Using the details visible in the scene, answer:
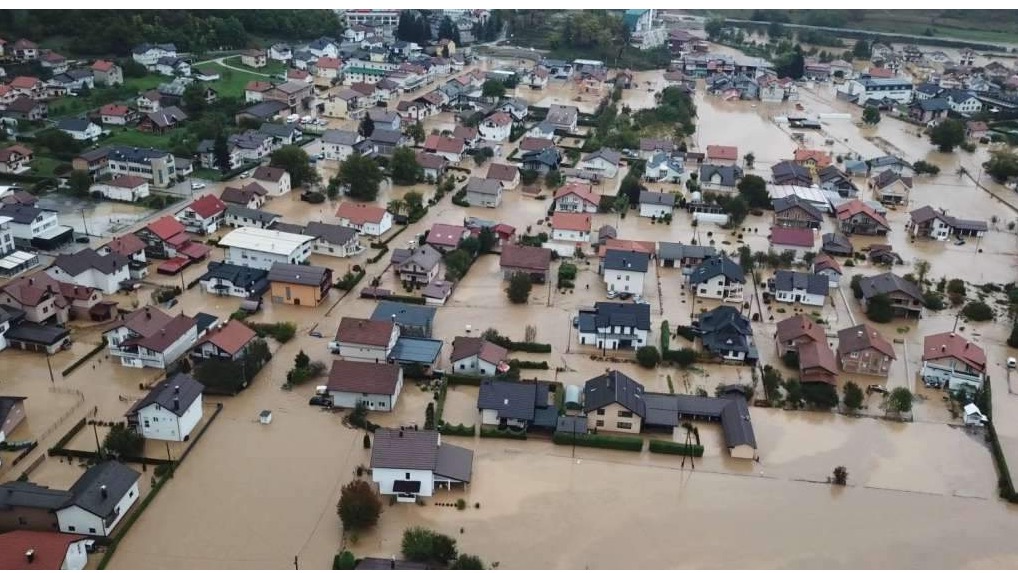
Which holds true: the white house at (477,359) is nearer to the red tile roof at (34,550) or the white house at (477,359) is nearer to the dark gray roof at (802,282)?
the red tile roof at (34,550)

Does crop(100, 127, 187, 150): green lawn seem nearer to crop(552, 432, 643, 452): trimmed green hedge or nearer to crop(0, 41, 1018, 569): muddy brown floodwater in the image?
crop(0, 41, 1018, 569): muddy brown floodwater

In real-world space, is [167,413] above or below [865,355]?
below

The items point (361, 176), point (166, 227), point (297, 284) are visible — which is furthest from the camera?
point (361, 176)

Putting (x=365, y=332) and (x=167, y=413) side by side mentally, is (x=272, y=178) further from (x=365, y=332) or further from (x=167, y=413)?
(x=167, y=413)

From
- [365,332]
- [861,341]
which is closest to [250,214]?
[365,332]

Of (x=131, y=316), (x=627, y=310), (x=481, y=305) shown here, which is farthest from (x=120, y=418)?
(x=627, y=310)

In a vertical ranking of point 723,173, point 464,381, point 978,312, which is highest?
point 723,173

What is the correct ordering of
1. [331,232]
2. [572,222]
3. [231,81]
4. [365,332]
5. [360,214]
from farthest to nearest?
[231,81] < [360,214] < [572,222] < [331,232] < [365,332]
